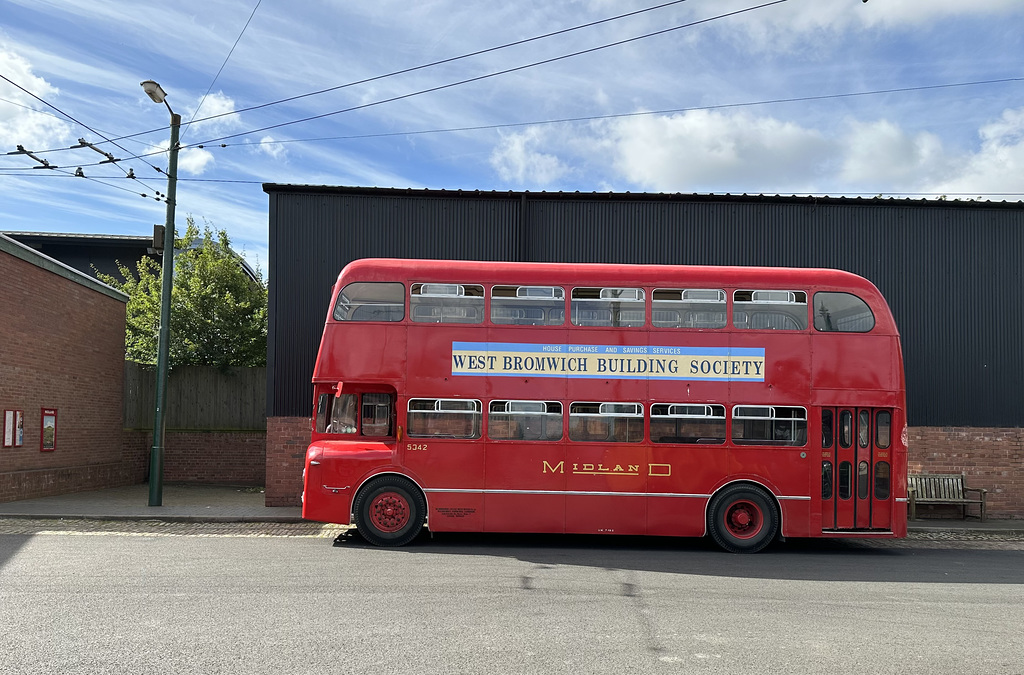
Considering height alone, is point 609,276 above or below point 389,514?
above

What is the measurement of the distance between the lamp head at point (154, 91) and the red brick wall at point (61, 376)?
4.20 meters

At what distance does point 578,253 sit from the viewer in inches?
648

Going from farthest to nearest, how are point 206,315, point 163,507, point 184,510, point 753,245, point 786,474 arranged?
point 206,315 → point 753,245 → point 163,507 → point 184,510 → point 786,474

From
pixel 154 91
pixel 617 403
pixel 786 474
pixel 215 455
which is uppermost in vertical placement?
pixel 154 91

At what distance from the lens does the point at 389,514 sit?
38.2ft

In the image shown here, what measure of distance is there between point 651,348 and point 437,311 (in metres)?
3.04

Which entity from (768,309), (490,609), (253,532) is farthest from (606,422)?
(253,532)

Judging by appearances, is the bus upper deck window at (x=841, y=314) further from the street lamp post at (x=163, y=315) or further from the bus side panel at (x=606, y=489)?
the street lamp post at (x=163, y=315)

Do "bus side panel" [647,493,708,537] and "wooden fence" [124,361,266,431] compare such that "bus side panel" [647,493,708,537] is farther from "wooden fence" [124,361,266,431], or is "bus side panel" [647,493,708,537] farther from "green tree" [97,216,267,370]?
"green tree" [97,216,267,370]

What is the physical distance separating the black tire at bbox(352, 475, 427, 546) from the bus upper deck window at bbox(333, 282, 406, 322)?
2286 millimetres

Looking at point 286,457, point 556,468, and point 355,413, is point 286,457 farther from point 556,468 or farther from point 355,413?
point 556,468

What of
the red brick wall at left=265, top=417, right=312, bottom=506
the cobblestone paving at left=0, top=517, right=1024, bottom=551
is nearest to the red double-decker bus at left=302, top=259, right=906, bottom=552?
the cobblestone paving at left=0, top=517, right=1024, bottom=551

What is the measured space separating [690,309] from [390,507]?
504cm

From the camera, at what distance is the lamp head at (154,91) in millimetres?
14781
